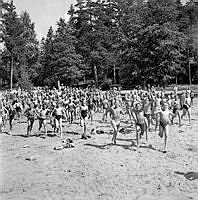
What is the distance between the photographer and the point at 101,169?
428 inches

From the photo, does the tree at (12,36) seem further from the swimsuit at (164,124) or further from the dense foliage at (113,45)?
the swimsuit at (164,124)

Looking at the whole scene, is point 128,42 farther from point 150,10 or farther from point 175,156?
point 175,156

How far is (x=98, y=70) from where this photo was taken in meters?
53.9

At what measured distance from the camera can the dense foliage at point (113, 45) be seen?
1353 inches

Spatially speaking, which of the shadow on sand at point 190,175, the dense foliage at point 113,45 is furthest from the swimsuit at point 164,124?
the dense foliage at point 113,45

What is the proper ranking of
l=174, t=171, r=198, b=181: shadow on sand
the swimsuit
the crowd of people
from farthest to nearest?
the crowd of people, the swimsuit, l=174, t=171, r=198, b=181: shadow on sand

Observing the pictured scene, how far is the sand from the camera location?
9242 mm

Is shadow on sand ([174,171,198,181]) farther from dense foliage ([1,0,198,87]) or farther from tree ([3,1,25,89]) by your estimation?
tree ([3,1,25,89])

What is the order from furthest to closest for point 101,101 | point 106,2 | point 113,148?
point 106,2
point 101,101
point 113,148

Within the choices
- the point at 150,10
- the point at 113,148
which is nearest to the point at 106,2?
the point at 150,10

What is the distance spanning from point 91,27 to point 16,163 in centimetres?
4296

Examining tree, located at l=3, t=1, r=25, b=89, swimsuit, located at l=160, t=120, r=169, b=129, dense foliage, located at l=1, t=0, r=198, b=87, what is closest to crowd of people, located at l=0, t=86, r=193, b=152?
swimsuit, located at l=160, t=120, r=169, b=129

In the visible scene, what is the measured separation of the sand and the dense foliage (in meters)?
20.1

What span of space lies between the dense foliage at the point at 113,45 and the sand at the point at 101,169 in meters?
20.1
